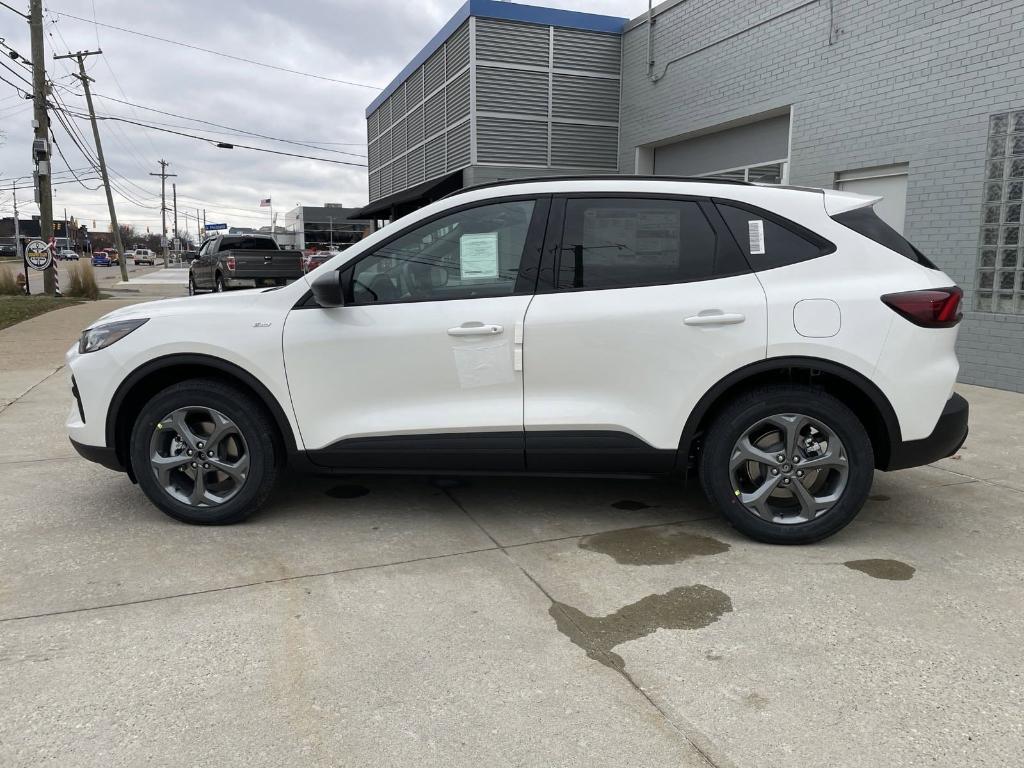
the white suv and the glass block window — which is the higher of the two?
the glass block window

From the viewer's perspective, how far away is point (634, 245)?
12.7ft

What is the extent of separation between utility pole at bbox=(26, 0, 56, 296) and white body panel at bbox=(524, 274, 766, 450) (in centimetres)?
1997

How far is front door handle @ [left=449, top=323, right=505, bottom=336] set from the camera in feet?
12.4

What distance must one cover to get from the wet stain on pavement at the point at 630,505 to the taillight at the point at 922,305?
1731 mm

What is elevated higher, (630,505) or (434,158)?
(434,158)

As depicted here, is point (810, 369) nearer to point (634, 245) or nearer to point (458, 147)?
point (634, 245)

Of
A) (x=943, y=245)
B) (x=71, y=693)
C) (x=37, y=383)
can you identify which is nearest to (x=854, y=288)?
(x=71, y=693)

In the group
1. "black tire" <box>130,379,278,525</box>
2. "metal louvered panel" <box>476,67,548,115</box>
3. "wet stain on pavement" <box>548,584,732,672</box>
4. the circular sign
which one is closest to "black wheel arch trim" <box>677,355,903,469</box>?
"wet stain on pavement" <box>548,584,732,672</box>

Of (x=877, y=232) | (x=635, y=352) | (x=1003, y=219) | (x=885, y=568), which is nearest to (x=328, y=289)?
(x=635, y=352)

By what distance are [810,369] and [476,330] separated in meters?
1.62

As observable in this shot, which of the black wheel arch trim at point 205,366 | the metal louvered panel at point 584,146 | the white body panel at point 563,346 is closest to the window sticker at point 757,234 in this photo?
the white body panel at point 563,346

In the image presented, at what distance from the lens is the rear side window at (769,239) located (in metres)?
3.74

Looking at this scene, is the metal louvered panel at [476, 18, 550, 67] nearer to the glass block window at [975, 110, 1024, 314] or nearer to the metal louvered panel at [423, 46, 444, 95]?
the metal louvered panel at [423, 46, 444, 95]

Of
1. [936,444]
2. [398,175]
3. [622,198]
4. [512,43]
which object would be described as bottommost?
[936,444]
